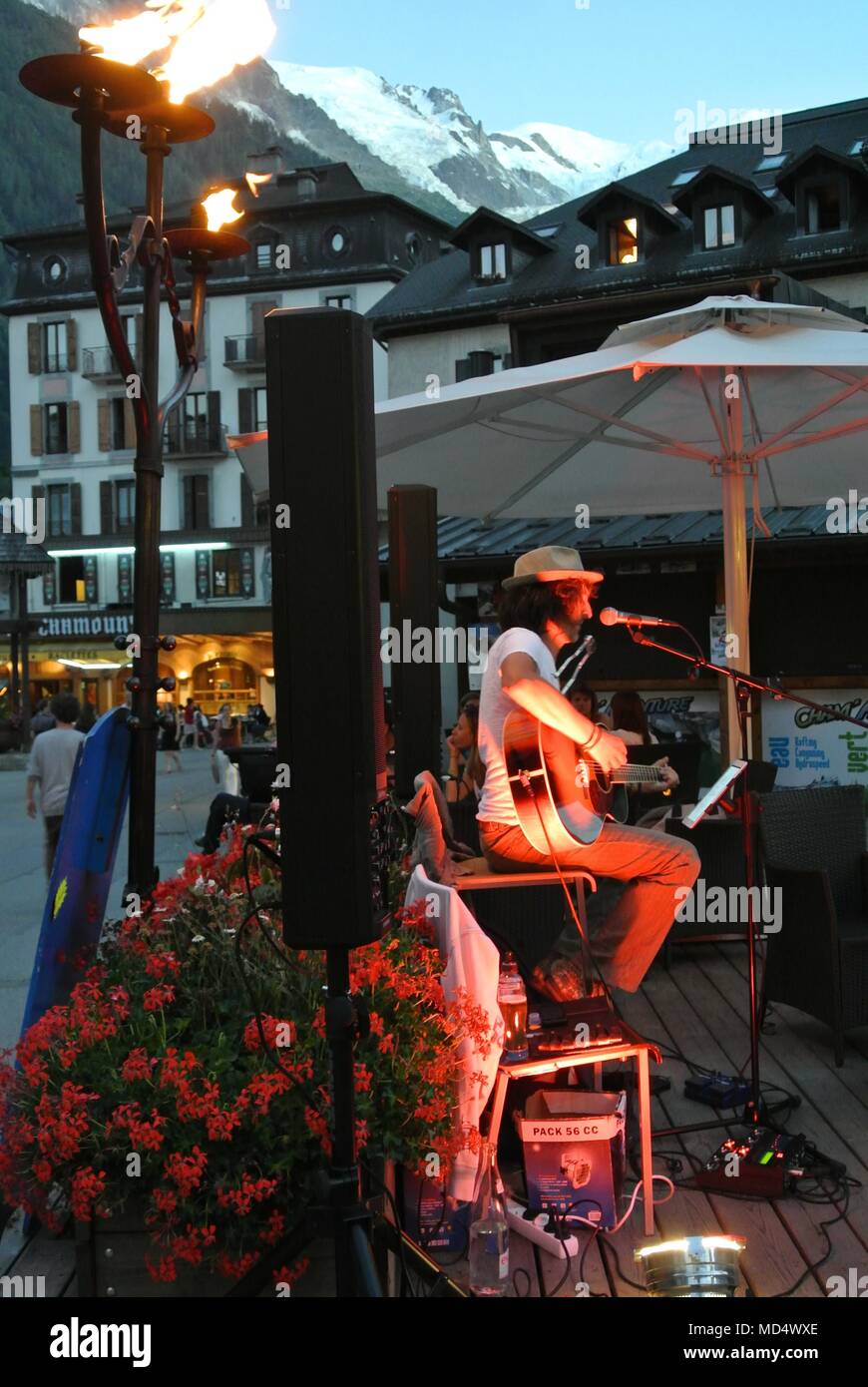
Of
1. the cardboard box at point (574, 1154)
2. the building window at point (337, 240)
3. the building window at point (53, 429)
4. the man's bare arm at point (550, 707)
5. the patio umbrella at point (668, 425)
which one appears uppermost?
the building window at point (337, 240)

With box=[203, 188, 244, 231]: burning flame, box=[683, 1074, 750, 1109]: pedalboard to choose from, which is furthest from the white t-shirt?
box=[203, 188, 244, 231]: burning flame

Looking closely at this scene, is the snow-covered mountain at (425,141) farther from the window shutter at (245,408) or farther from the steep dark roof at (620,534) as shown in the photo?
the steep dark roof at (620,534)

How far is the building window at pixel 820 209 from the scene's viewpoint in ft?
87.6

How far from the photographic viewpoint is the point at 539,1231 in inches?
151

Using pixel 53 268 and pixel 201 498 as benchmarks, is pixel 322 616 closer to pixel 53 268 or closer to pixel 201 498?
pixel 201 498

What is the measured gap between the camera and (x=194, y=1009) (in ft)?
12.3

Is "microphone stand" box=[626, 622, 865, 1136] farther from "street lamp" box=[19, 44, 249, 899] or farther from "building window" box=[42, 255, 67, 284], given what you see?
"building window" box=[42, 255, 67, 284]

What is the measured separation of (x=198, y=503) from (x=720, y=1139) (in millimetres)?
48137

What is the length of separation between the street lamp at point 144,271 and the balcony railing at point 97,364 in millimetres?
47302

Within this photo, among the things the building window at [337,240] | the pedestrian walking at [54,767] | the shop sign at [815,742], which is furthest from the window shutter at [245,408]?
the pedestrian walking at [54,767]

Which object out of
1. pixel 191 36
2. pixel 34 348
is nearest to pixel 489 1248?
pixel 191 36

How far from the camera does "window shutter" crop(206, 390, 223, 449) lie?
163ft

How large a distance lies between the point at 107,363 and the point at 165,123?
48.3 meters
